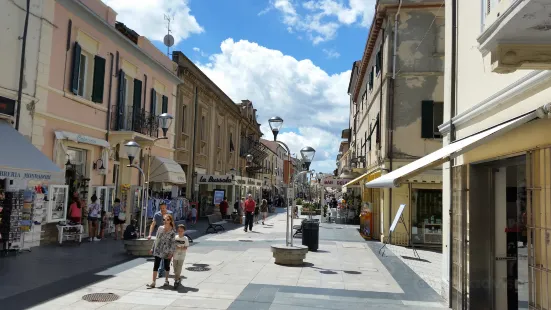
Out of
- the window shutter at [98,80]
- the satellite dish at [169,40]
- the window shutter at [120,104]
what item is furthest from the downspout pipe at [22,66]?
the satellite dish at [169,40]

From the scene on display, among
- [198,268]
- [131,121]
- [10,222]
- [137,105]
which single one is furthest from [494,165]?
[137,105]

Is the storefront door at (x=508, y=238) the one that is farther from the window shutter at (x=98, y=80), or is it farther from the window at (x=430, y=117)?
the window shutter at (x=98, y=80)

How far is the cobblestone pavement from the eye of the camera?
7500 millimetres

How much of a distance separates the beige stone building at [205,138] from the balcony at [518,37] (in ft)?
70.5

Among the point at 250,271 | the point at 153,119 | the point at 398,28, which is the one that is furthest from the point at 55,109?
the point at 398,28

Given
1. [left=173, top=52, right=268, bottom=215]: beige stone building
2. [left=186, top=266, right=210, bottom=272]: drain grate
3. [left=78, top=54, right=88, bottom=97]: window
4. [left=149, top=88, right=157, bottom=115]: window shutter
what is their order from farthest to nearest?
[left=173, top=52, right=268, bottom=215]: beige stone building
[left=149, top=88, right=157, bottom=115]: window shutter
[left=78, top=54, right=88, bottom=97]: window
[left=186, top=266, right=210, bottom=272]: drain grate

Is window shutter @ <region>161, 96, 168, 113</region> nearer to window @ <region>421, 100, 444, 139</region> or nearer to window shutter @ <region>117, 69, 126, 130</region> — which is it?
window shutter @ <region>117, 69, 126, 130</region>

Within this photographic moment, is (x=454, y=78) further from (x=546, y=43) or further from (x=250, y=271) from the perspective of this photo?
(x=250, y=271)

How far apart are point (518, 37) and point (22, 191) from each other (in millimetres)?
12430

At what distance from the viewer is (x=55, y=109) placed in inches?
544

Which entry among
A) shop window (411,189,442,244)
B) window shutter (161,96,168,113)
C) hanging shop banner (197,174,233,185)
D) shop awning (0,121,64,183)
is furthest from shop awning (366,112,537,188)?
hanging shop banner (197,174,233,185)

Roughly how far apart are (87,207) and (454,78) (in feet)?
41.4

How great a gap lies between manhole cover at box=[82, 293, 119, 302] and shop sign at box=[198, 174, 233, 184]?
18508 millimetres

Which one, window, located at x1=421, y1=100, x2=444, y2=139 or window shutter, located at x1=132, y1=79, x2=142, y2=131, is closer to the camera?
window, located at x1=421, y1=100, x2=444, y2=139
